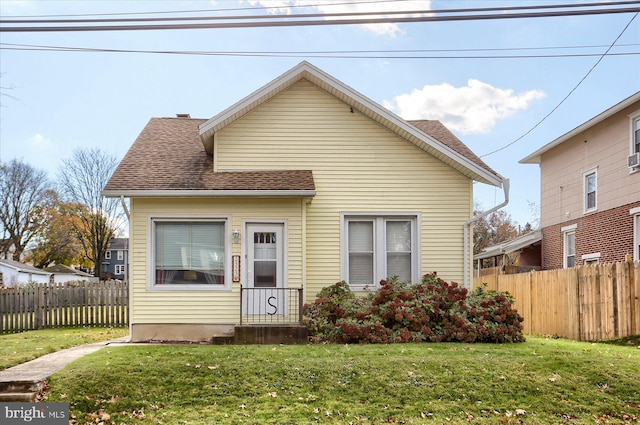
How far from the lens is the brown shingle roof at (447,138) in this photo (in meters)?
14.5

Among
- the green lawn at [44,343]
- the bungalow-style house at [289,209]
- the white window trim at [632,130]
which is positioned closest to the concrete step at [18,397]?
the green lawn at [44,343]

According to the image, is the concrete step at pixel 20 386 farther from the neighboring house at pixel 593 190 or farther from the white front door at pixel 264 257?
the neighboring house at pixel 593 190

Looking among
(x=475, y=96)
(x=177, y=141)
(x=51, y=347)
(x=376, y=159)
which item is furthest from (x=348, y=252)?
(x=475, y=96)

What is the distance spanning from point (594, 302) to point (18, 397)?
41.0 feet

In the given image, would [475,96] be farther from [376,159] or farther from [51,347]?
[51,347]

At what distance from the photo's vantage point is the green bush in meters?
12.2

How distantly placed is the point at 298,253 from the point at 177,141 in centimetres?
512

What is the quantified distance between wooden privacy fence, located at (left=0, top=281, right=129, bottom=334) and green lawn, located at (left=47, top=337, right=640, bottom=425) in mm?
9149

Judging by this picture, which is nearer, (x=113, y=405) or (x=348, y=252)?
(x=113, y=405)

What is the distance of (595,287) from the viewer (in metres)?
14.6

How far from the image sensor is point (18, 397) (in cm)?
846

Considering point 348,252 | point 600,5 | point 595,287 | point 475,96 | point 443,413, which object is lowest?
point 443,413

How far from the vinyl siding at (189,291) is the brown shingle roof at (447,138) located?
4.62 metres

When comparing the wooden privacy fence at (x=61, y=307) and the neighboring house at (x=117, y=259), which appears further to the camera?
the neighboring house at (x=117, y=259)
